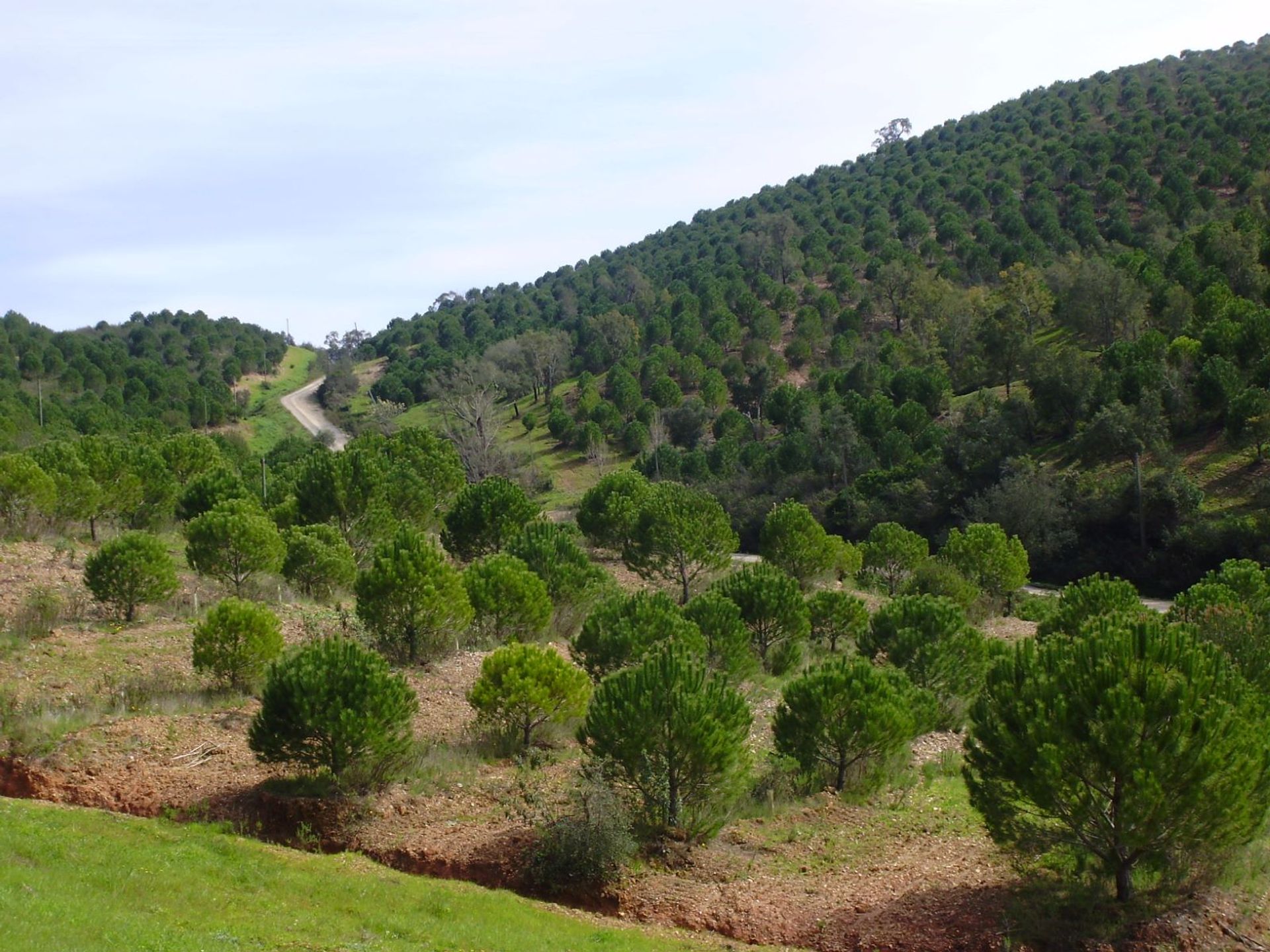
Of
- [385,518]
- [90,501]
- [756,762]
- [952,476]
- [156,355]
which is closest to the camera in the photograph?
[756,762]

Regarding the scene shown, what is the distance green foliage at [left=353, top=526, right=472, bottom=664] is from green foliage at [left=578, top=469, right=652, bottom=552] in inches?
731

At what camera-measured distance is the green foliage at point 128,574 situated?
23.7 m

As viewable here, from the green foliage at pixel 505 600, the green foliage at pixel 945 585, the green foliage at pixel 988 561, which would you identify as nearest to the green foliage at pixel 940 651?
the green foliage at pixel 505 600

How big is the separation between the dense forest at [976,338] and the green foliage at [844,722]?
32.4m

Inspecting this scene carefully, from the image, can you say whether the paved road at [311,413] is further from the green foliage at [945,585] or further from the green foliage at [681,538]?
the green foliage at [945,585]

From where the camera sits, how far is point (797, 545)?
39562 millimetres

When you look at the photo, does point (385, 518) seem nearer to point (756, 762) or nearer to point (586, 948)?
point (756, 762)

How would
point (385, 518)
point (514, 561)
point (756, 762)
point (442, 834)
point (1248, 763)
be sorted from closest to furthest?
point (1248, 763)
point (442, 834)
point (756, 762)
point (514, 561)
point (385, 518)

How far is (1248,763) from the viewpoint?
1179 centimetres

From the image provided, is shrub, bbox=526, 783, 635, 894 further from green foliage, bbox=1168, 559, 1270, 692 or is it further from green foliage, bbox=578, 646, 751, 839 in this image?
green foliage, bbox=1168, 559, 1270, 692

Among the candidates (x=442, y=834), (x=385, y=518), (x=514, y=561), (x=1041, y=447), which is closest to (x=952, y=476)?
(x=1041, y=447)

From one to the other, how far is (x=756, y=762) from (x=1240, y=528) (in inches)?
1299

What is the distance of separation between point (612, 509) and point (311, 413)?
201ft

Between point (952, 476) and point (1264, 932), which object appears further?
point (952, 476)
